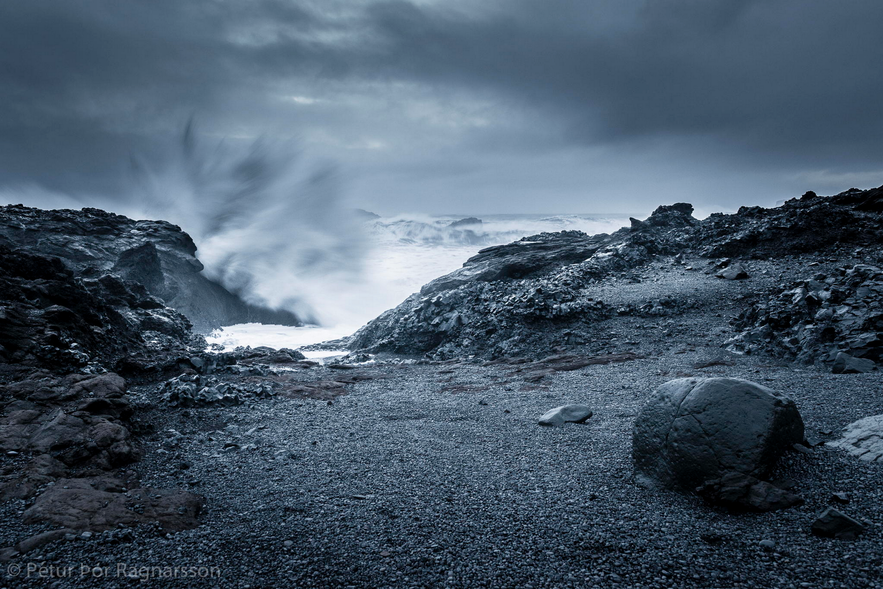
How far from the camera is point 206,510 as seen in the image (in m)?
5.12

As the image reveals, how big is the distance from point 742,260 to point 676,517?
21737 millimetres

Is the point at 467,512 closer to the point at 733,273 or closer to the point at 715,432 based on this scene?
the point at 715,432

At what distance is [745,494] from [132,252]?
3825cm

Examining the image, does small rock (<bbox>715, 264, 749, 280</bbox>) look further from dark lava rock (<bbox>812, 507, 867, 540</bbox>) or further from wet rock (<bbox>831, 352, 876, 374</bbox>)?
dark lava rock (<bbox>812, 507, 867, 540</bbox>)

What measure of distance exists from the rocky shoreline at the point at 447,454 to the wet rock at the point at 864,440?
3 centimetres

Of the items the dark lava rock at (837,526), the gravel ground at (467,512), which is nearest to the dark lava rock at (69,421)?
the gravel ground at (467,512)

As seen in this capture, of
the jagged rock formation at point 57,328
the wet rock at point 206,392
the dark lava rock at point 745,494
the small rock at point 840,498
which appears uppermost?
the jagged rock formation at point 57,328

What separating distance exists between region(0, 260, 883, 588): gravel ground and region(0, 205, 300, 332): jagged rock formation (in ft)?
81.3

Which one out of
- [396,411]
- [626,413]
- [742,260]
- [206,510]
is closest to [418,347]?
[396,411]

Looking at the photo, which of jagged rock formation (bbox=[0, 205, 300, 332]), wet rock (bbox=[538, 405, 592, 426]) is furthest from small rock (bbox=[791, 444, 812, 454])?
jagged rock formation (bbox=[0, 205, 300, 332])

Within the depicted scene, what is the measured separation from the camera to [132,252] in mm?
30750

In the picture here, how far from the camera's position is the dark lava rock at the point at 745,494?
4.31 meters

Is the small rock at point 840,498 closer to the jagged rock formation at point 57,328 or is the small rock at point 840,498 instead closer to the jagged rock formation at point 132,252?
the jagged rock formation at point 57,328

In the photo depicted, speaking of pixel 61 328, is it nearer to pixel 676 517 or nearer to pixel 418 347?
pixel 418 347
